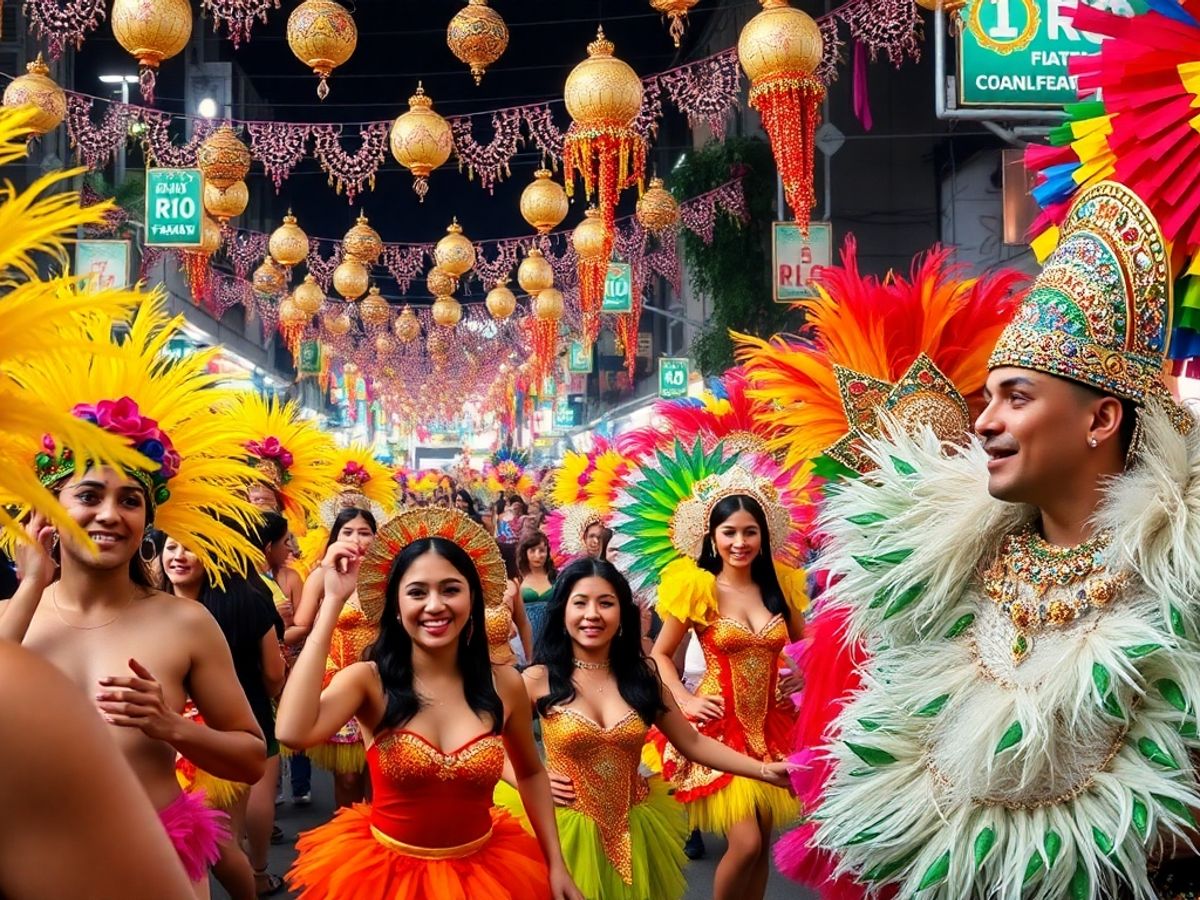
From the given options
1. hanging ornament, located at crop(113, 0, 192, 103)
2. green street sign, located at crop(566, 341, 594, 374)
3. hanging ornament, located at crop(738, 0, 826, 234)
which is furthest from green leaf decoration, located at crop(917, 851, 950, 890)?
green street sign, located at crop(566, 341, 594, 374)

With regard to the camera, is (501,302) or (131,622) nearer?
(131,622)

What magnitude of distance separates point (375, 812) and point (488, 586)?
2.93 ft

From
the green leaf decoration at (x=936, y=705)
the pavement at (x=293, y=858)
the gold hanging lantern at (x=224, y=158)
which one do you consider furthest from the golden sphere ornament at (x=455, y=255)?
the green leaf decoration at (x=936, y=705)

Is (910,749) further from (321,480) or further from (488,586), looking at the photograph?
(321,480)

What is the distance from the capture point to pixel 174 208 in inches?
645

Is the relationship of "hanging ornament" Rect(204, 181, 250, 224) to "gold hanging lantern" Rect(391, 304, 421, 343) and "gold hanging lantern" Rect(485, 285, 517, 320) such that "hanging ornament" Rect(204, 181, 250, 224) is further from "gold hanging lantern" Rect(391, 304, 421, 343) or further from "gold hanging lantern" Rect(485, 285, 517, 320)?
"gold hanging lantern" Rect(391, 304, 421, 343)

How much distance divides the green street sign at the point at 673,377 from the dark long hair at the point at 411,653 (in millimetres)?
23879

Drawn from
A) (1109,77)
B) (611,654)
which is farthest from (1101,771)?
(611,654)

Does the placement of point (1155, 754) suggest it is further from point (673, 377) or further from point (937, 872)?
point (673, 377)

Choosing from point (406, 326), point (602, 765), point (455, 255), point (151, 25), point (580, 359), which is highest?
point (151, 25)

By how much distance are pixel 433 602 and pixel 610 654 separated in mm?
1462

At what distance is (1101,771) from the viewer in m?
2.98

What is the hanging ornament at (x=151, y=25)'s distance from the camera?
32.4 ft

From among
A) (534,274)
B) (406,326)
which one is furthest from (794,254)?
(406,326)
